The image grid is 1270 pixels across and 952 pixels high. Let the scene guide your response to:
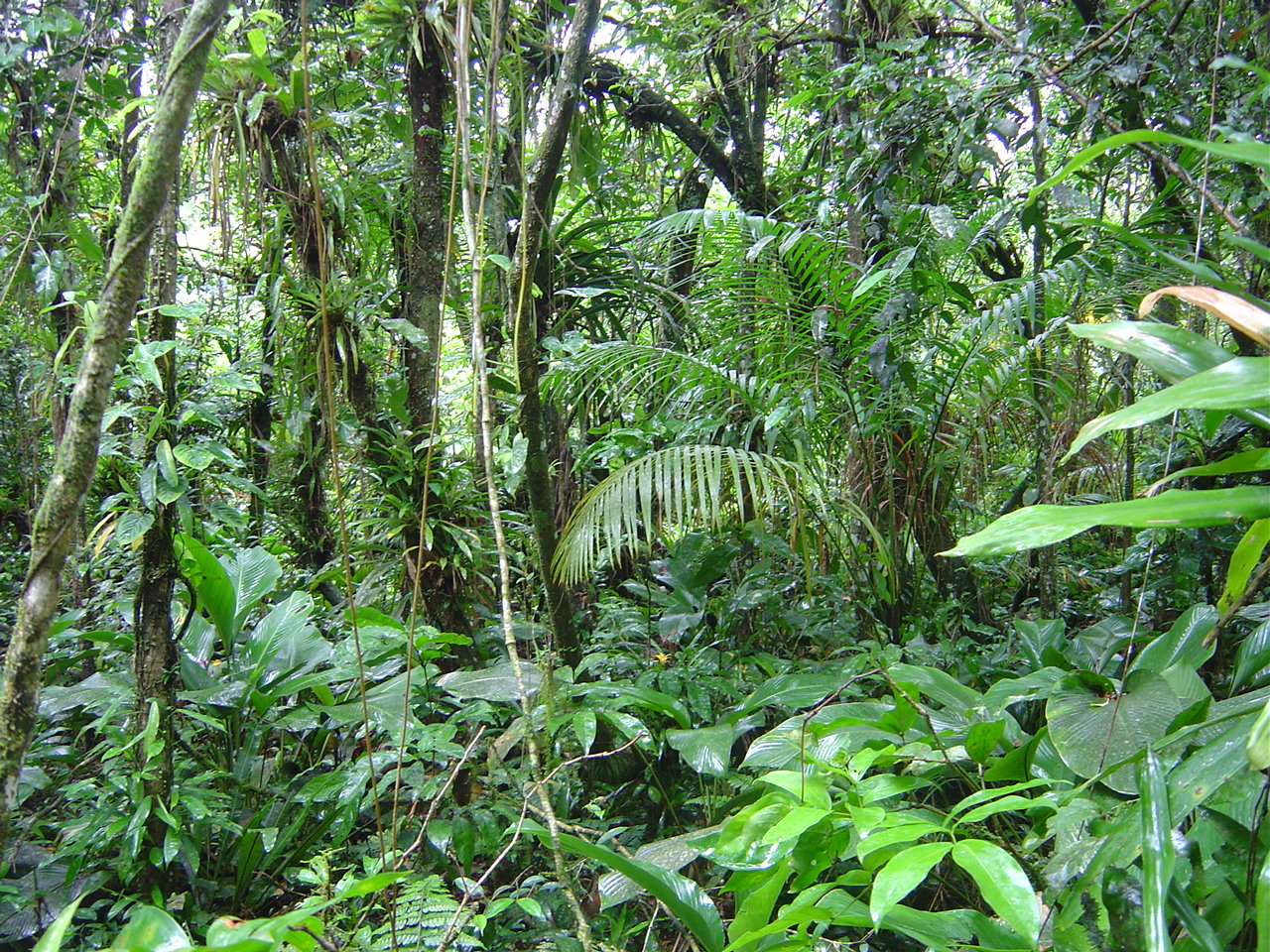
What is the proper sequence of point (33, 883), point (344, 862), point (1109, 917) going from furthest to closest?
point (344, 862) → point (33, 883) → point (1109, 917)

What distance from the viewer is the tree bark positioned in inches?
32.5

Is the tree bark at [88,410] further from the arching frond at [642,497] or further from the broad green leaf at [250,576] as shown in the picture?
the broad green leaf at [250,576]

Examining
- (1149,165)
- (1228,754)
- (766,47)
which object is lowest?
(1228,754)

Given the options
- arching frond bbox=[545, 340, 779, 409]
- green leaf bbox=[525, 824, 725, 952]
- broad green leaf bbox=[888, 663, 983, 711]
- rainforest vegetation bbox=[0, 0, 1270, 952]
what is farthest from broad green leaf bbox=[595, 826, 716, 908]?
arching frond bbox=[545, 340, 779, 409]

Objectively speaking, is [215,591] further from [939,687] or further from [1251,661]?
[1251,661]

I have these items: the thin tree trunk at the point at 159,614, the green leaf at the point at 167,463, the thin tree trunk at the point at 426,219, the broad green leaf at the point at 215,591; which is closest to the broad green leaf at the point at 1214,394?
the green leaf at the point at 167,463

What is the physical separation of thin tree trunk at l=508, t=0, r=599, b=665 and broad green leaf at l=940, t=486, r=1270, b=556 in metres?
1.29

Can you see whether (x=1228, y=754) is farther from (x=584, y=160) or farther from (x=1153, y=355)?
(x=584, y=160)

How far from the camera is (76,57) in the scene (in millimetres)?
3137

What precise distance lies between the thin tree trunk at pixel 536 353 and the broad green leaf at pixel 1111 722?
1.22 m

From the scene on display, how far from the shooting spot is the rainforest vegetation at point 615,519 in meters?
0.97

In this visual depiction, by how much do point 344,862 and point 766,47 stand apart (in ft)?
13.4

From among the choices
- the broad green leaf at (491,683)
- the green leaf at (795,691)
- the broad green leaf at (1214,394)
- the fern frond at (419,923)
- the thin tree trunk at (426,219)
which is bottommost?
the fern frond at (419,923)

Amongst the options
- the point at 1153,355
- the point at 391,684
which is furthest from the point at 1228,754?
the point at 391,684
